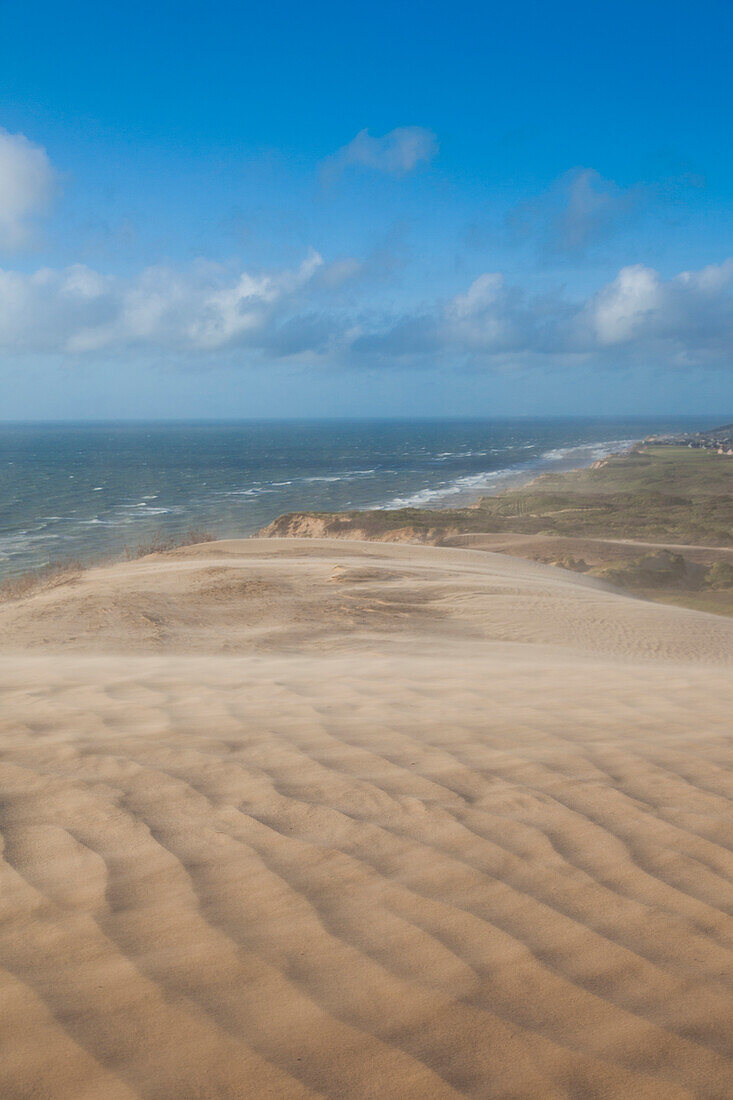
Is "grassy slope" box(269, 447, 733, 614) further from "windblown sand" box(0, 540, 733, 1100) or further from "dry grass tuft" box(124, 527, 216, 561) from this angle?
"windblown sand" box(0, 540, 733, 1100)

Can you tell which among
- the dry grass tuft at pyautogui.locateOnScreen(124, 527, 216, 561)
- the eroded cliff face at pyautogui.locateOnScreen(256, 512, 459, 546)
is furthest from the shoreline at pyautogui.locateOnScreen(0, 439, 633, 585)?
the eroded cliff face at pyautogui.locateOnScreen(256, 512, 459, 546)

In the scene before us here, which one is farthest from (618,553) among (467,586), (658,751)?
(658,751)

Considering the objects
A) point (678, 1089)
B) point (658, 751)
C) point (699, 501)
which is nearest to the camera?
point (678, 1089)

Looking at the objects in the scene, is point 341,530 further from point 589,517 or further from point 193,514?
point 193,514

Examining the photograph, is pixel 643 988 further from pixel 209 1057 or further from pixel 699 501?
pixel 699 501

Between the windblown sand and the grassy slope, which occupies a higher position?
the windblown sand

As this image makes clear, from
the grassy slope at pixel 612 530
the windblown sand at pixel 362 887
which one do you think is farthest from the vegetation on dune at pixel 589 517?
the windblown sand at pixel 362 887

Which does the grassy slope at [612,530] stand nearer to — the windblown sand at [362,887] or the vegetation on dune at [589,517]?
the vegetation on dune at [589,517]

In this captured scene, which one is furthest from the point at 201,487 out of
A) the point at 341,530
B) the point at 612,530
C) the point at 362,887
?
the point at 362,887
